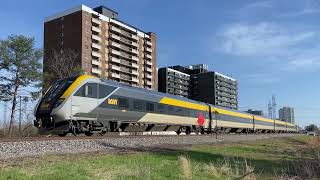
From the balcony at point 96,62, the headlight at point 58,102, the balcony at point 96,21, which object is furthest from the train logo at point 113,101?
the balcony at point 96,21

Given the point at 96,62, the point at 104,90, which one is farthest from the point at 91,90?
the point at 96,62

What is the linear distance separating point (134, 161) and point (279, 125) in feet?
274

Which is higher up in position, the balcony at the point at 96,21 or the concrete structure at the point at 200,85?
the balcony at the point at 96,21

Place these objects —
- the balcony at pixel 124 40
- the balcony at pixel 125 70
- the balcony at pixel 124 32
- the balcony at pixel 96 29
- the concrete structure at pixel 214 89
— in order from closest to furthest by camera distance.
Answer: the balcony at pixel 96 29
the balcony at pixel 124 40
the balcony at pixel 124 32
the balcony at pixel 125 70
the concrete structure at pixel 214 89

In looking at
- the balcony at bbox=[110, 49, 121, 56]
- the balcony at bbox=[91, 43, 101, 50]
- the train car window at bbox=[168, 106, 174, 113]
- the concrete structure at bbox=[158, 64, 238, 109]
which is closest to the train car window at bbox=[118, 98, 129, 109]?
the train car window at bbox=[168, 106, 174, 113]

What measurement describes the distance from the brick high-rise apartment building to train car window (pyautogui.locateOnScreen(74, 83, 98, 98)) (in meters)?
80.3

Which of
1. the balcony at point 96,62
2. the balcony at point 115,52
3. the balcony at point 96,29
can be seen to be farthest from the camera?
→ the balcony at point 115,52

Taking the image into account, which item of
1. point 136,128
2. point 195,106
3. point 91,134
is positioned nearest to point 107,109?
point 91,134

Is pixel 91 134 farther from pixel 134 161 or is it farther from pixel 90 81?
pixel 134 161

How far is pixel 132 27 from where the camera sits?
140 m

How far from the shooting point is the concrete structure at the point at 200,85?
516ft

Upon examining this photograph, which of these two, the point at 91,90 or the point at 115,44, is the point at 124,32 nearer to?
the point at 115,44

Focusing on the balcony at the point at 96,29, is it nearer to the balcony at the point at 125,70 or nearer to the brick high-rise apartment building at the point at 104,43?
the brick high-rise apartment building at the point at 104,43

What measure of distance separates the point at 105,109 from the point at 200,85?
140 m
